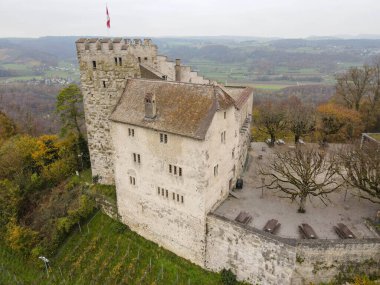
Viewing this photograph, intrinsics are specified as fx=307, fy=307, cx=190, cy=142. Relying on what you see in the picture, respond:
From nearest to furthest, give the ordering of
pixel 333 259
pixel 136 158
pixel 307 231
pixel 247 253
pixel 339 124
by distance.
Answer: pixel 333 259
pixel 307 231
pixel 247 253
pixel 136 158
pixel 339 124

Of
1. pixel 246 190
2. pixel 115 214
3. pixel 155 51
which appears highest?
pixel 155 51

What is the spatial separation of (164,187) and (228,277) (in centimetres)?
984

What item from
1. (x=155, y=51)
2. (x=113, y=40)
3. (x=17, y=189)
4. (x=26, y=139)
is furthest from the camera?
(x=26, y=139)

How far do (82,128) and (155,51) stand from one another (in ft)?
77.3

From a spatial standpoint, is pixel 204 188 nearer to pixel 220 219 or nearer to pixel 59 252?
pixel 220 219

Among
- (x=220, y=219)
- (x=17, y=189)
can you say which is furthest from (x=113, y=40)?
(x=17, y=189)

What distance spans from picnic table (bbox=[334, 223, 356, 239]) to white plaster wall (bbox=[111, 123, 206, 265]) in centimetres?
1143

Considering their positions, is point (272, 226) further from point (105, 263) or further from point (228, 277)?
point (105, 263)

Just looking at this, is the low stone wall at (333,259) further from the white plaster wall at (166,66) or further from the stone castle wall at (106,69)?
the white plaster wall at (166,66)

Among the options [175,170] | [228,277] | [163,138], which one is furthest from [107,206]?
[228,277]

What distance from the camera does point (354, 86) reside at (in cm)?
5469

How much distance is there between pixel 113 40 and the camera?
33250 mm

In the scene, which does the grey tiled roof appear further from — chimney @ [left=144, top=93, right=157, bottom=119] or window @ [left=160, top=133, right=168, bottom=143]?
window @ [left=160, top=133, right=168, bottom=143]

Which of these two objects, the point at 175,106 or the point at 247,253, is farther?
the point at 175,106
